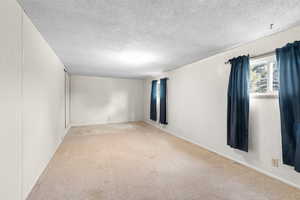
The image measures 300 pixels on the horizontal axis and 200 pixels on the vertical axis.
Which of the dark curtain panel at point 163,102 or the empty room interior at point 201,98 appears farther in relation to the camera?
the dark curtain panel at point 163,102

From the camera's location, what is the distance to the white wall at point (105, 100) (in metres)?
5.83

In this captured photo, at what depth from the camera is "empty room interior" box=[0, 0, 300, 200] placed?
1410 mm

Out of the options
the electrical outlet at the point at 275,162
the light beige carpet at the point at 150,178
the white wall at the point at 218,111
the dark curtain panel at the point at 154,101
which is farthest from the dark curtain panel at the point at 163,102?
the electrical outlet at the point at 275,162

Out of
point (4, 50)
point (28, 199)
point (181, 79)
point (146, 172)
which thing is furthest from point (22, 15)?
point (181, 79)

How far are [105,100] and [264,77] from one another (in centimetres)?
578

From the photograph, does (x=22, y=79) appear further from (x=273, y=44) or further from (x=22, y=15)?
(x=273, y=44)

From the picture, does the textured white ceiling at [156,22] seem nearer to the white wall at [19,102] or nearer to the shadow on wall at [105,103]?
the white wall at [19,102]

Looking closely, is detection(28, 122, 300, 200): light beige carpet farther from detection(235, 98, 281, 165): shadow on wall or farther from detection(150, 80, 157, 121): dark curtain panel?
detection(150, 80, 157, 121): dark curtain panel

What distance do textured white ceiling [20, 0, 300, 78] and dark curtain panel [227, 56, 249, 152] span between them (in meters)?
0.43

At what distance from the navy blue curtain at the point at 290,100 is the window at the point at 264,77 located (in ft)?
0.67

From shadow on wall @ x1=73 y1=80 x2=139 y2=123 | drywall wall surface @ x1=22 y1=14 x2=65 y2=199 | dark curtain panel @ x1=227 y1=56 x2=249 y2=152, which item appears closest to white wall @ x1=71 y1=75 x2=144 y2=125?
shadow on wall @ x1=73 y1=80 x2=139 y2=123

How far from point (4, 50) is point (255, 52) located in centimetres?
339

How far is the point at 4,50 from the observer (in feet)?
3.89

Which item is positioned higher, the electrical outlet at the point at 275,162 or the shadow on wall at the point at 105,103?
the shadow on wall at the point at 105,103
